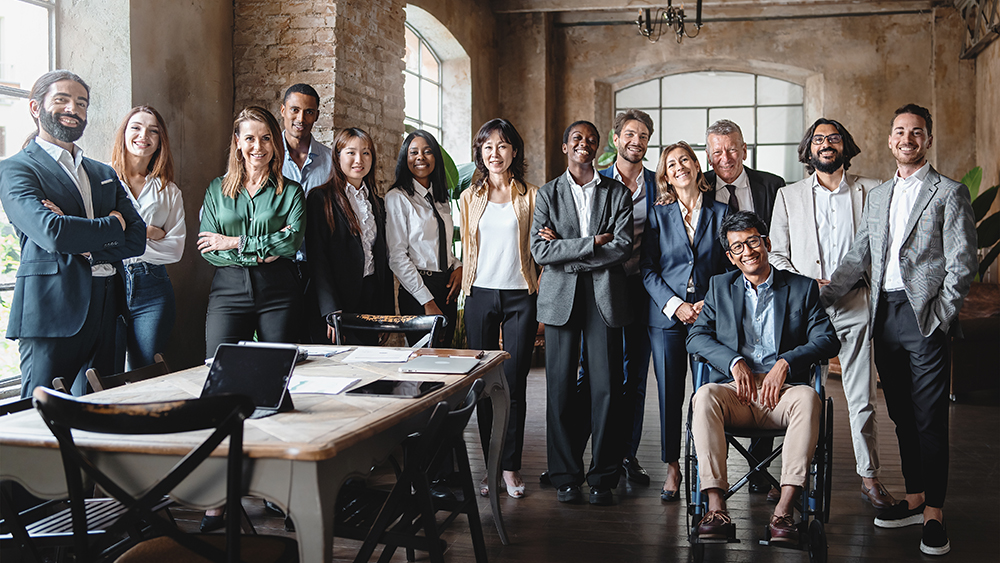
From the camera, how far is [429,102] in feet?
30.2

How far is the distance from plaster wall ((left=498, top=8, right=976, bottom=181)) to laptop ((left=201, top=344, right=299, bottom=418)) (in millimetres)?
8496

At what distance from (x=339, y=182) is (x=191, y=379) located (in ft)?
5.56

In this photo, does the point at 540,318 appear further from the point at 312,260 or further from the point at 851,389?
the point at 851,389

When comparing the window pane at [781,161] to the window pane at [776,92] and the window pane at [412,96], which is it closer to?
the window pane at [776,92]

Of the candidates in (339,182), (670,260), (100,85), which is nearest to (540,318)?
(670,260)

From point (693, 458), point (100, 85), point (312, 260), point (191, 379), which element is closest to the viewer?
point (191, 379)

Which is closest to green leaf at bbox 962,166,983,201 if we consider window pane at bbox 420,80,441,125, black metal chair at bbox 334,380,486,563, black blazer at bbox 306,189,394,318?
window pane at bbox 420,80,441,125

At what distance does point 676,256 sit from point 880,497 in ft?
4.78

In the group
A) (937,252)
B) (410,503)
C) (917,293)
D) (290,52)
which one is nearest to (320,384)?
(410,503)

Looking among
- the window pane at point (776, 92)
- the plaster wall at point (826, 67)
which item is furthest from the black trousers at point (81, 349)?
the window pane at point (776, 92)

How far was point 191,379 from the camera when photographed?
8.28 feet

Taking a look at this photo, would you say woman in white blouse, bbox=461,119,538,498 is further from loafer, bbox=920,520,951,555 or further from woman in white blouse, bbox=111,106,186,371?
loafer, bbox=920,520,951,555

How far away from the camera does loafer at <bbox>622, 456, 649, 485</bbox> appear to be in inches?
159

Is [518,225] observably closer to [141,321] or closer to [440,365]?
[440,365]
